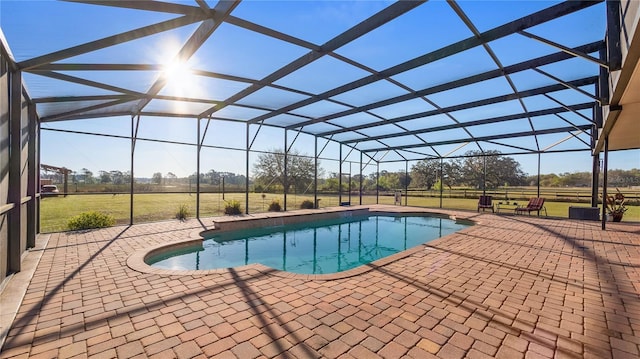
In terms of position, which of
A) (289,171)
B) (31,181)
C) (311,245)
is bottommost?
(311,245)

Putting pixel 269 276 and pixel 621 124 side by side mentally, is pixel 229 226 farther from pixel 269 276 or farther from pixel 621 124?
pixel 621 124

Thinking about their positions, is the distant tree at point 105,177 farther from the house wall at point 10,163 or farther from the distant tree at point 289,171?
the distant tree at point 289,171

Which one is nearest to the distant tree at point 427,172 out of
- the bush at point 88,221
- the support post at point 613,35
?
the support post at point 613,35

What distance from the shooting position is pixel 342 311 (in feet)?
8.46

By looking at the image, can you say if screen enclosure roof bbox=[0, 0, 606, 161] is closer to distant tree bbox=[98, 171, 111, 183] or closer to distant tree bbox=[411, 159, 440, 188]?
distant tree bbox=[98, 171, 111, 183]

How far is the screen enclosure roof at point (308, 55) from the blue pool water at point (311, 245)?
3185 mm

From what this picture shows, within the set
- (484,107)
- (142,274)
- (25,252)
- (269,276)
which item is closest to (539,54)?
(484,107)

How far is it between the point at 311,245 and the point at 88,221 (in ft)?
17.6

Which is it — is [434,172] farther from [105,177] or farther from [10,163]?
[10,163]

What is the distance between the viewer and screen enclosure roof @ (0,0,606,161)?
117 inches

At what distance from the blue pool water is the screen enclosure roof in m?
3.19

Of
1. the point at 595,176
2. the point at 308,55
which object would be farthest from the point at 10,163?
the point at 595,176

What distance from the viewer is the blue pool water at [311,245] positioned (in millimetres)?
5439

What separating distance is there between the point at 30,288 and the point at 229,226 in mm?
4653
